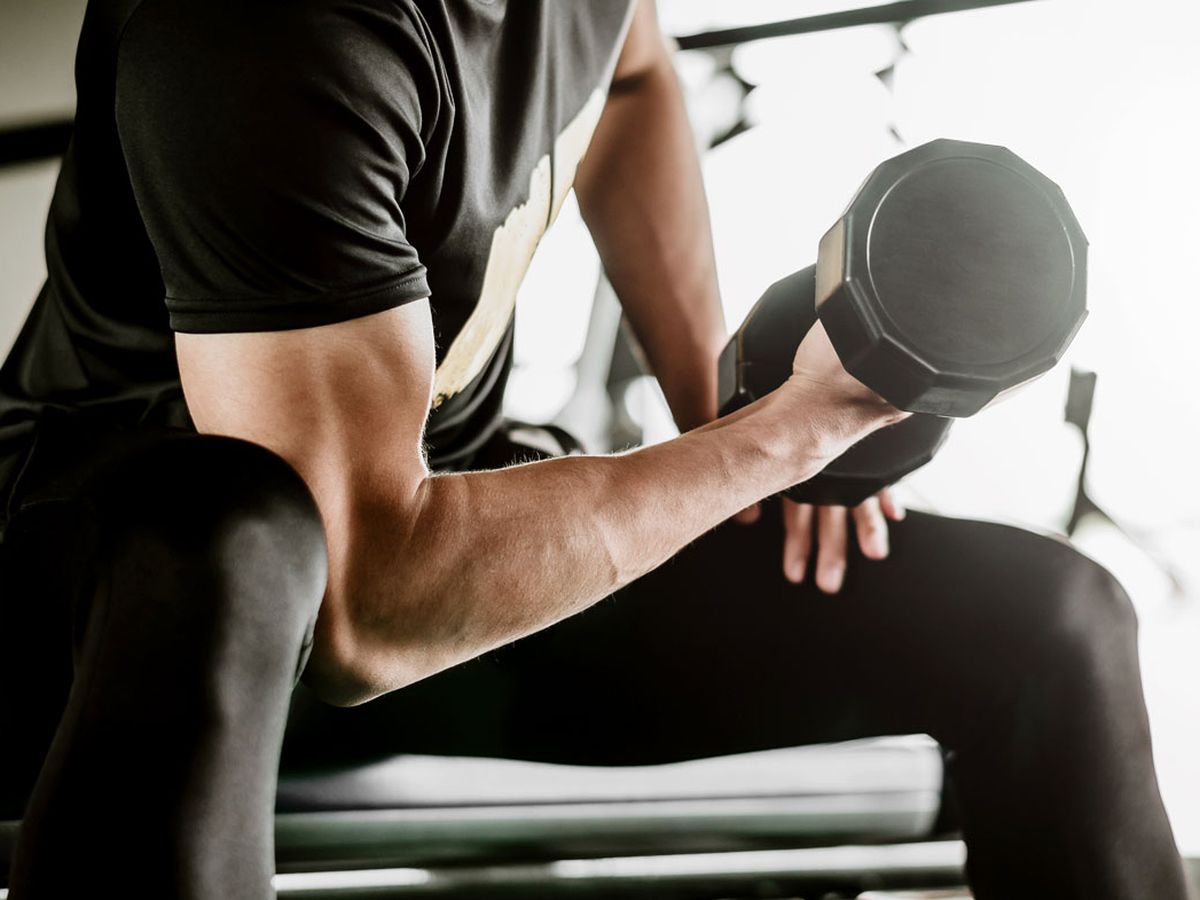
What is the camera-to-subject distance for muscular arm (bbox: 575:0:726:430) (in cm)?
101

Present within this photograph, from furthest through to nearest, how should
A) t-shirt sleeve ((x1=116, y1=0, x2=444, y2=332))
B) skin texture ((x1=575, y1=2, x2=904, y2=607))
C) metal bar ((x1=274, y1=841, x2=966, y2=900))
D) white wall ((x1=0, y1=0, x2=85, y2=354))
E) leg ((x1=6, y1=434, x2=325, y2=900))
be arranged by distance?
1. white wall ((x1=0, y1=0, x2=85, y2=354))
2. skin texture ((x1=575, y1=2, x2=904, y2=607))
3. metal bar ((x1=274, y1=841, x2=966, y2=900))
4. t-shirt sleeve ((x1=116, y1=0, x2=444, y2=332))
5. leg ((x1=6, y1=434, x2=325, y2=900))

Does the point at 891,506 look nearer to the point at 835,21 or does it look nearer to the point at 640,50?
the point at 640,50

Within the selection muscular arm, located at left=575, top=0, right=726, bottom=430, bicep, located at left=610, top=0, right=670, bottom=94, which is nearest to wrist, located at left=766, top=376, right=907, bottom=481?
muscular arm, located at left=575, top=0, right=726, bottom=430

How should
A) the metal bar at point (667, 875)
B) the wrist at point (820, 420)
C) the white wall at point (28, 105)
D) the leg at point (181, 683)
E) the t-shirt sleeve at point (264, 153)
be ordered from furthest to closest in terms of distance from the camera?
the white wall at point (28, 105) < the metal bar at point (667, 875) < the wrist at point (820, 420) < the t-shirt sleeve at point (264, 153) < the leg at point (181, 683)

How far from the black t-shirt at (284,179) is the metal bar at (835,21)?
1240mm

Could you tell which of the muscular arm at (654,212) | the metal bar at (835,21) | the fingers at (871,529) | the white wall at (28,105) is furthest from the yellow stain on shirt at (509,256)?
the white wall at (28,105)

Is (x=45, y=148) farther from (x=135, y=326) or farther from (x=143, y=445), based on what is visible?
(x=143, y=445)

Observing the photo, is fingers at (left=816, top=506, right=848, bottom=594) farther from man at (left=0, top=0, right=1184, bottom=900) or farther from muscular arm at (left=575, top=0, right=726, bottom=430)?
muscular arm at (left=575, top=0, right=726, bottom=430)

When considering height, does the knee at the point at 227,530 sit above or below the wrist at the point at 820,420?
above

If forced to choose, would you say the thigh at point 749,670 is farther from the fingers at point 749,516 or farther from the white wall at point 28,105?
the white wall at point 28,105

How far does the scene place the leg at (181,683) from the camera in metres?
0.40

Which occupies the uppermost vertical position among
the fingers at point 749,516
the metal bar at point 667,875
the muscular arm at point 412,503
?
the muscular arm at point 412,503

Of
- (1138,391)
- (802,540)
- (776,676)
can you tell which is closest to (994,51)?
(1138,391)

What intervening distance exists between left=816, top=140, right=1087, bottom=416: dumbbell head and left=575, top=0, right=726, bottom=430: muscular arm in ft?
1.30
